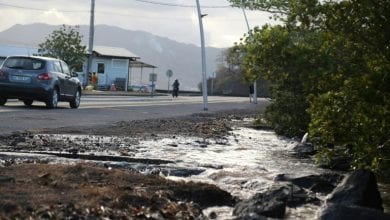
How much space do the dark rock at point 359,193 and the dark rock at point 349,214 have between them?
90cm

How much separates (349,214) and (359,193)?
1.31 metres

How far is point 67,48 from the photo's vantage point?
4531cm

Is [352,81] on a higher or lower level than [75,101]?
higher

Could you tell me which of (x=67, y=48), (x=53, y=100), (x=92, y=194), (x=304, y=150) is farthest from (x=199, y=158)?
(x=67, y=48)

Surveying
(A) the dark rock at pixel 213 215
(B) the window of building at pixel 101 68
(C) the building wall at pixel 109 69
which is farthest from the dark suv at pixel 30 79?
(B) the window of building at pixel 101 68

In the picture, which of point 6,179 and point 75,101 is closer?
point 6,179

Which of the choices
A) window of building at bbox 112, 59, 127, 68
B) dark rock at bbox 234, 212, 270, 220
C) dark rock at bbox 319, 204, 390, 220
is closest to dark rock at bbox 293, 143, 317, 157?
dark rock at bbox 319, 204, 390, 220

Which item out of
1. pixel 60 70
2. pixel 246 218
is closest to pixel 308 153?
pixel 246 218

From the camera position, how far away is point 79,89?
76.3 ft

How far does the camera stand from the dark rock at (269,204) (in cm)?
594

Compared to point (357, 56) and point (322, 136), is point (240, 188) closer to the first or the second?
point (322, 136)

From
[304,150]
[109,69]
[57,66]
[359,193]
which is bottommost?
[304,150]

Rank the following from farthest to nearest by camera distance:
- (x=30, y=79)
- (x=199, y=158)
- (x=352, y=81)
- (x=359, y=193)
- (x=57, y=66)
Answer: (x=57, y=66) < (x=30, y=79) < (x=199, y=158) < (x=352, y=81) < (x=359, y=193)

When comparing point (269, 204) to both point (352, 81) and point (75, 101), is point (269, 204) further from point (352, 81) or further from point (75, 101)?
point (75, 101)
